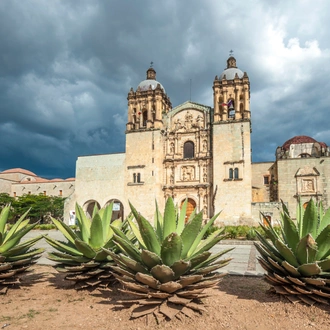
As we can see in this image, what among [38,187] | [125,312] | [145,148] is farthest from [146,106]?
[125,312]

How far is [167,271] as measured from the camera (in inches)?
111

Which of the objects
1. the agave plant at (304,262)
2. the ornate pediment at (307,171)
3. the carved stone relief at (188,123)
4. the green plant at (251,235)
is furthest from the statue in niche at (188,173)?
the agave plant at (304,262)

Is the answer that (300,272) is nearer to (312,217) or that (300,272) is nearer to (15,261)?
(312,217)

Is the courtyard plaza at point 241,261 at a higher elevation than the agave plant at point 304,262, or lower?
lower

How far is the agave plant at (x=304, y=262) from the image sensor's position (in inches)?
117

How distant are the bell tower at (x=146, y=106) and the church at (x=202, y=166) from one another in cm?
9

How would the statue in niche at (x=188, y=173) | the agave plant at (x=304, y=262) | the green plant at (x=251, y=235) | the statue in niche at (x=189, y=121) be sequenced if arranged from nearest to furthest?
the agave plant at (x=304, y=262) < the green plant at (x=251, y=235) < the statue in niche at (x=188, y=173) < the statue in niche at (x=189, y=121)

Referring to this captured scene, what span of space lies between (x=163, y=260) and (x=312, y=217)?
A: 1643mm

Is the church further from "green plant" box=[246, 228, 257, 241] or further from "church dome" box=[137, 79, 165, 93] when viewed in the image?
"green plant" box=[246, 228, 257, 241]

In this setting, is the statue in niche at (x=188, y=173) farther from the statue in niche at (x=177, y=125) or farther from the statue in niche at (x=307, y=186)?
the statue in niche at (x=307, y=186)

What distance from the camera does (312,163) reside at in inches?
941

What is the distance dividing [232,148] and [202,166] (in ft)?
9.83

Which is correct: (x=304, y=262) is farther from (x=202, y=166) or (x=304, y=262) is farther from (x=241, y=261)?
(x=202, y=166)

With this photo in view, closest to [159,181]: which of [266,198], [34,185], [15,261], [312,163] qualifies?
[266,198]
